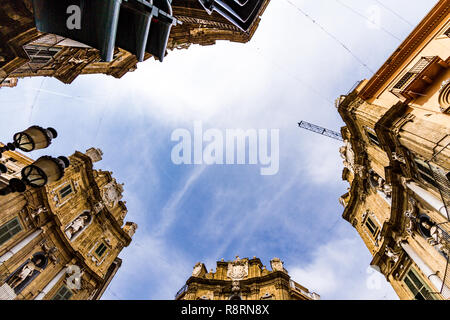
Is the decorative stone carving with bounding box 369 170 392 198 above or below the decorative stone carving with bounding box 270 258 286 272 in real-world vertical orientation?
above

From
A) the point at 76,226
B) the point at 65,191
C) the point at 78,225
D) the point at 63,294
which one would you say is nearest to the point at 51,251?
the point at 76,226

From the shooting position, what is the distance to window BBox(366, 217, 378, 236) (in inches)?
800

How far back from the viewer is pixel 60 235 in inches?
722

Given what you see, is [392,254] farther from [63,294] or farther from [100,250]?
[100,250]

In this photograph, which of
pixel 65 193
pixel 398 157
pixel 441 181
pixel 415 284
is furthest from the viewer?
pixel 65 193

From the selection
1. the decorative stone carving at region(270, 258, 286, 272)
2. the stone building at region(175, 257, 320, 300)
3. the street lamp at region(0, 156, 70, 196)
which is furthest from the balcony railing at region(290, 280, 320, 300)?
the street lamp at region(0, 156, 70, 196)

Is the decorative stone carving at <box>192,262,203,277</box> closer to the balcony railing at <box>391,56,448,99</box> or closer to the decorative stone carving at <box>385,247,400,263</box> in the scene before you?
the decorative stone carving at <box>385,247,400,263</box>

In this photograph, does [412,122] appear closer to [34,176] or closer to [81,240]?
[34,176]

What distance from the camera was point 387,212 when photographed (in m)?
18.7

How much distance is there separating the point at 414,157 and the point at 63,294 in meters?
28.2

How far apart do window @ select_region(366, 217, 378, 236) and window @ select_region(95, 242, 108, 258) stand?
27.1 metres

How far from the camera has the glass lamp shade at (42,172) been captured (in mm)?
5844

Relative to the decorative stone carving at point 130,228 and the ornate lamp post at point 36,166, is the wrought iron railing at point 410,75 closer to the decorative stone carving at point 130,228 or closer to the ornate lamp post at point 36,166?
the ornate lamp post at point 36,166

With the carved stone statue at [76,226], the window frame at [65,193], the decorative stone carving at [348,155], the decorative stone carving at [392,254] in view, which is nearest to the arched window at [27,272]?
the carved stone statue at [76,226]
